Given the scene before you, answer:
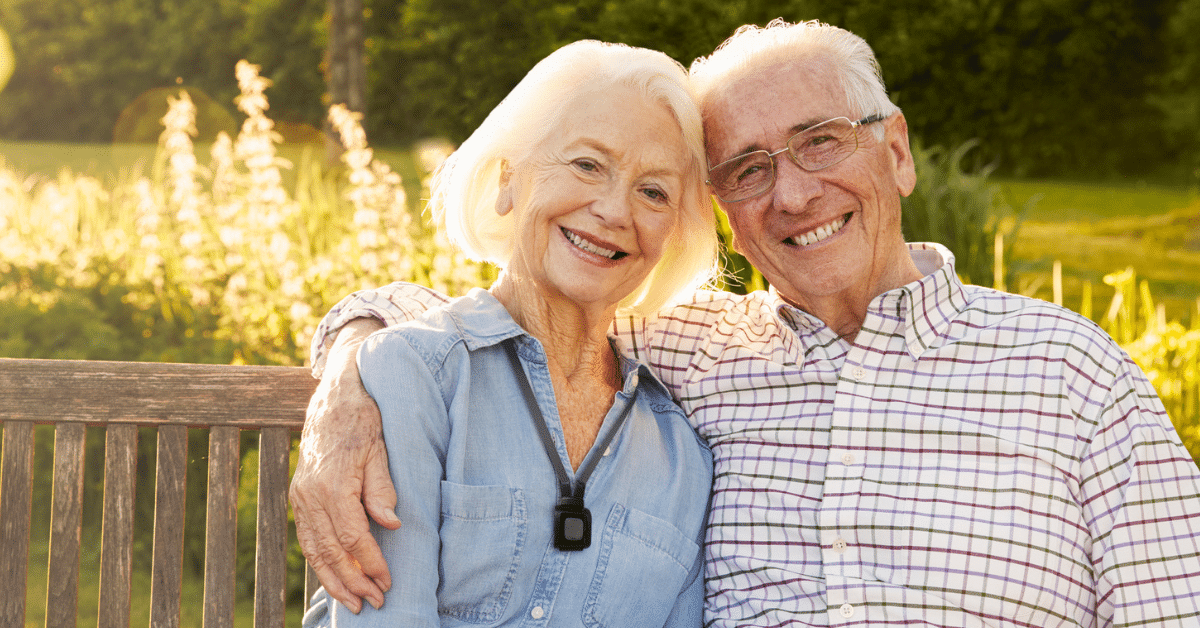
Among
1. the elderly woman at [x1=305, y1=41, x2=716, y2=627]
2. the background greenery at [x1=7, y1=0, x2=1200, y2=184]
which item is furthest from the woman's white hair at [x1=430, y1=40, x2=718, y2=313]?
the background greenery at [x1=7, y1=0, x2=1200, y2=184]

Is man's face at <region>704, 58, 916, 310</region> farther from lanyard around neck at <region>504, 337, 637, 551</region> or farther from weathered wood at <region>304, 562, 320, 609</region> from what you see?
weathered wood at <region>304, 562, 320, 609</region>

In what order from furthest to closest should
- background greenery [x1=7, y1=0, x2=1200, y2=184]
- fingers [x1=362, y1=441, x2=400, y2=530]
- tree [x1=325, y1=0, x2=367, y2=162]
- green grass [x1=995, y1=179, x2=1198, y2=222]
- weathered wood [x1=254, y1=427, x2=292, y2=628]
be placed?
green grass [x1=995, y1=179, x2=1198, y2=222], tree [x1=325, y1=0, x2=367, y2=162], background greenery [x1=7, y1=0, x2=1200, y2=184], weathered wood [x1=254, y1=427, x2=292, y2=628], fingers [x1=362, y1=441, x2=400, y2=530]

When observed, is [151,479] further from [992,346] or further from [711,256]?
[992,346]

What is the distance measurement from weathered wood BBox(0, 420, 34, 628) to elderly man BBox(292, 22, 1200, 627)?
77cm

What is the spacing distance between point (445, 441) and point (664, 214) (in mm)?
678

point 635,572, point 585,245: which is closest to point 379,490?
point 635,572

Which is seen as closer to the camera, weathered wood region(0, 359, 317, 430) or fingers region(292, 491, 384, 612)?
fingers region(292, 491, 384, 612)

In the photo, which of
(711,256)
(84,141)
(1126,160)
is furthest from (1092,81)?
(84,141)

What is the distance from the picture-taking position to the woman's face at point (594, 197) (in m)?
1.92

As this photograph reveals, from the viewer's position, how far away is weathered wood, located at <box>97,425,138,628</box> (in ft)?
7.10

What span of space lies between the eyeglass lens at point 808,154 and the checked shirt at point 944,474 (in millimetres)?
336

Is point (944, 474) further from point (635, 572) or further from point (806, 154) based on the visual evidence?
point (806, 154)

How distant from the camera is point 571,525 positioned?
71.2 inches

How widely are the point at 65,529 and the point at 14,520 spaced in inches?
4.6
